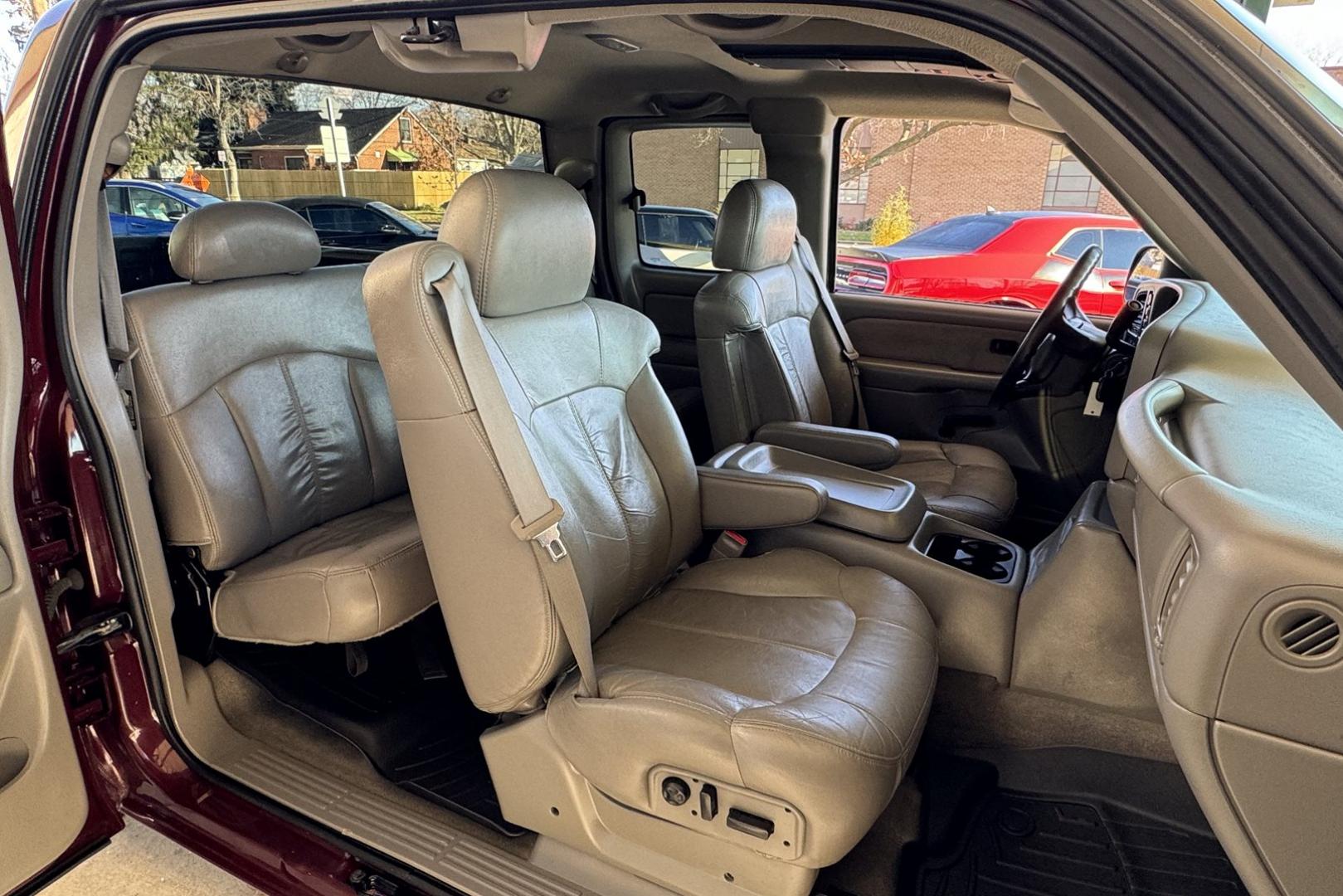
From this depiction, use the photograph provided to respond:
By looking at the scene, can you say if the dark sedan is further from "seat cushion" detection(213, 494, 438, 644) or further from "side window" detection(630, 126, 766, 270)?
"seat cushion" detection(213, 494, 438, 644)

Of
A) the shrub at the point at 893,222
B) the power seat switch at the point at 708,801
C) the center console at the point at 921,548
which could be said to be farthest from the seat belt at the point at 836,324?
the power seat switch at the point at 708,801

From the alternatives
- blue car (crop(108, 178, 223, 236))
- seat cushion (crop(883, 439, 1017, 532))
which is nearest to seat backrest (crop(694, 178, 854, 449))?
seat cushion (crop(883, 439, 1017, 532))

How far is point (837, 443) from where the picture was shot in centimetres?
244

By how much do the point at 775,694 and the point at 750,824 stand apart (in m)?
0.20

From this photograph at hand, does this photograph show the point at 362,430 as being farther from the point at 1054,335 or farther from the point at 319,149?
the point at 1054,335

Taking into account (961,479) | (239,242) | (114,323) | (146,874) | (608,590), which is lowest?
(146,874)

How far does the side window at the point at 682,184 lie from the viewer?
3.35 metres

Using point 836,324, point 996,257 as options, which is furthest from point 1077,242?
point 836,324

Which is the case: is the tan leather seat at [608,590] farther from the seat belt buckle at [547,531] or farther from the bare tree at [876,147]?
the bare tree at [876,147]

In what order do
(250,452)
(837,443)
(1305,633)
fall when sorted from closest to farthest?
(1305,633)
(250,452)
(837,443)

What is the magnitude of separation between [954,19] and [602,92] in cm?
250

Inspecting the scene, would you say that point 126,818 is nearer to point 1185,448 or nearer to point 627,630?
point 627,630

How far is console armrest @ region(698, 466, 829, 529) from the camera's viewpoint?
72.0 inches

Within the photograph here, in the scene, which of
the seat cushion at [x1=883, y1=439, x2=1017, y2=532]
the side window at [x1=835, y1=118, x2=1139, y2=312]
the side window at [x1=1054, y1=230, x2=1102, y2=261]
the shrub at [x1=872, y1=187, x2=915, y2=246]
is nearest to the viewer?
the seat cushion at [x1=883, y1=439, x2=1017, y2=532]
